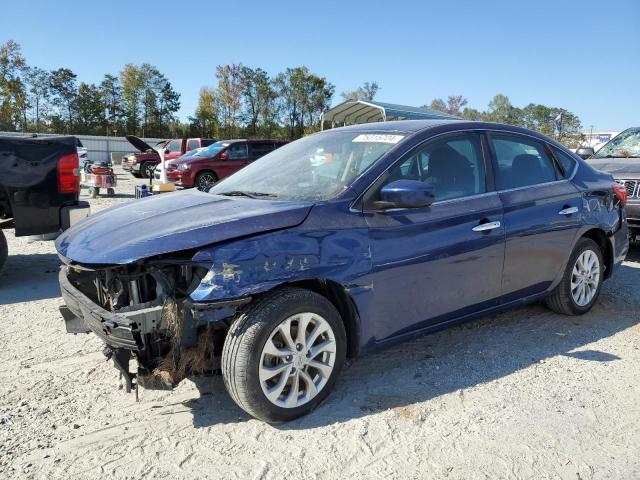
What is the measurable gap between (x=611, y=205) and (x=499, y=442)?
300 centimetres

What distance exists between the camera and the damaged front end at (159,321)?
8.30ft

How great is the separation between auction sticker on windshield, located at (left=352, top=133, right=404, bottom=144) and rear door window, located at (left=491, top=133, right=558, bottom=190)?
911mm

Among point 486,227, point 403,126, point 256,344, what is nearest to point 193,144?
point 403,126

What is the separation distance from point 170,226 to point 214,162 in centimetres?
1401

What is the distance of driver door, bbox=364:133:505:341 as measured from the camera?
3039 millimetres

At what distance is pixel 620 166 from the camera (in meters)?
7.25

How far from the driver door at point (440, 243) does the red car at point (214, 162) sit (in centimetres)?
1273

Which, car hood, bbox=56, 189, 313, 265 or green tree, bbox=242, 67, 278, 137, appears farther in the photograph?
green tree, bbox=242, 67, 278, 137

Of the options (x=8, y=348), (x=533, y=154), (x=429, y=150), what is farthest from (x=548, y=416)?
(x=8, y=348)

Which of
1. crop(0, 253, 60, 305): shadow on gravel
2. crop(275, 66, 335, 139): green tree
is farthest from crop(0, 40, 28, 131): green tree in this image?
crop(0, 253, 60, 305): shadow on gravel

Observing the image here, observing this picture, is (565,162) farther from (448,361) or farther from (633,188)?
(633,188)

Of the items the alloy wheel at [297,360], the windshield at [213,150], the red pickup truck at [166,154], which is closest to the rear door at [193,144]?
the red pickup truck at [166,154]

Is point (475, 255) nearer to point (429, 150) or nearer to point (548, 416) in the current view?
point (429, 150)

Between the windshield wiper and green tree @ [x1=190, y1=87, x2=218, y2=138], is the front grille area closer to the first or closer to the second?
the windshield wiper
